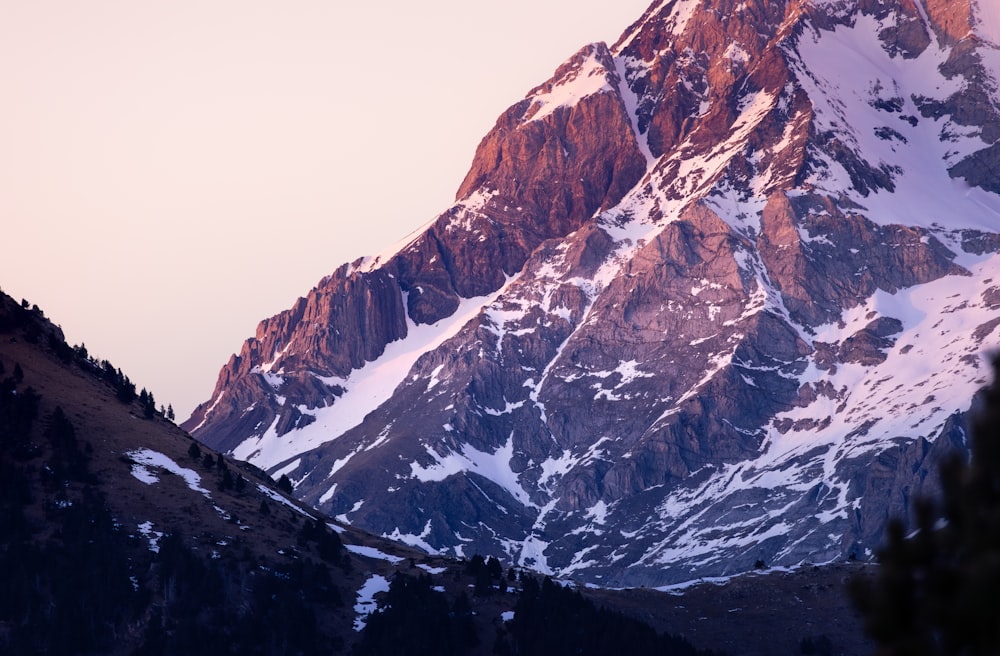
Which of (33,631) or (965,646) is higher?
(33,631)

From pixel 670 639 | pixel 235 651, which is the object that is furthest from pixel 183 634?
pixel 670 639

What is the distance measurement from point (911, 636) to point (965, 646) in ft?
4.41

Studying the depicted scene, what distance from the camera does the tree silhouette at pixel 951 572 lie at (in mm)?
33000

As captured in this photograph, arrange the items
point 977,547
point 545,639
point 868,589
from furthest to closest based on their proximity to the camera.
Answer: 1. point 545,639
2. point 868,589
3. point 977,547

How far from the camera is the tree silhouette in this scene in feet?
108

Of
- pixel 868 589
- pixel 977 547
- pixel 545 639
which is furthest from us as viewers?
pixel 545 639

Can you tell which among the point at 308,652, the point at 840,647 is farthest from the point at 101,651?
the point at 840,647

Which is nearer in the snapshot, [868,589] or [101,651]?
[868,589]

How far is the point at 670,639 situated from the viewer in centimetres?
19562

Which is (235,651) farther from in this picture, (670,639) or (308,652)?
(670,639)

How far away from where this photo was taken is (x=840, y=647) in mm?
197500

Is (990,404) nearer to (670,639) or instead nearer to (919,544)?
(919,544)

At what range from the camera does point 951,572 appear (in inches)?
1387

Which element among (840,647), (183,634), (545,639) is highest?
(183,634)
